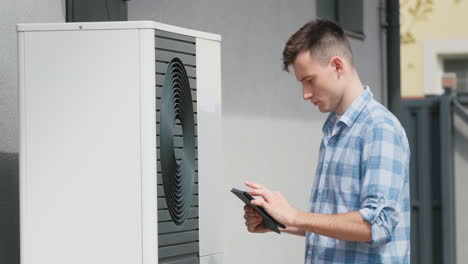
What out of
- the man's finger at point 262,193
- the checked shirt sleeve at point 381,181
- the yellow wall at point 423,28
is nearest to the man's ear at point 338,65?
the checked shirt sleeve at point 381,181

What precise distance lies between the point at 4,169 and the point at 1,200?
92 mm

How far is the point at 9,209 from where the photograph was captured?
3.30 meters

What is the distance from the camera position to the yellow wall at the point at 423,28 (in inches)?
611

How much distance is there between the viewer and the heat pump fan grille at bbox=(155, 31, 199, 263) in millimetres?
2900

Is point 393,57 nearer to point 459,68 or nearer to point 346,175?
point 346,175

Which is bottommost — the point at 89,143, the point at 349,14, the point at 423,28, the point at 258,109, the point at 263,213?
the point at 263,213

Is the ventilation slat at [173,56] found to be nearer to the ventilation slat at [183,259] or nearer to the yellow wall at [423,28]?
the ventilation slat at [183,259]

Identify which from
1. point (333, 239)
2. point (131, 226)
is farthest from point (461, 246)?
point (131, 226)

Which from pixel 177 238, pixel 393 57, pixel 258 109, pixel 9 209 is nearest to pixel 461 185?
pixel 393 57

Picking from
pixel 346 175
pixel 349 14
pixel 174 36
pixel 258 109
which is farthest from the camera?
pixel 349 14

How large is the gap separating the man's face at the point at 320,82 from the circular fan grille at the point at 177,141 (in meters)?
0.41

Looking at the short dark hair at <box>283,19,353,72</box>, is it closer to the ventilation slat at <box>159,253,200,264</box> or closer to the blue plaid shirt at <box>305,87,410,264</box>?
the blue plaid shirt at <box>305,87,410,264</box>

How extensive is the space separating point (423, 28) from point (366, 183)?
505 inches

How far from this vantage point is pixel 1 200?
3.23 meters
